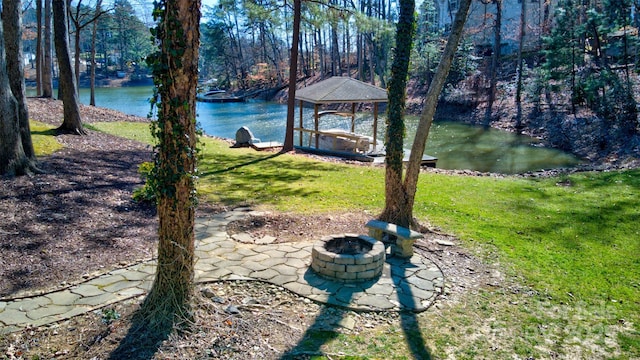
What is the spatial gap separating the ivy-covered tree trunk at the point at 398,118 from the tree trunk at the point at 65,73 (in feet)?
29.7

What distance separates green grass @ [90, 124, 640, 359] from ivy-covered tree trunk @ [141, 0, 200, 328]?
1.41 m

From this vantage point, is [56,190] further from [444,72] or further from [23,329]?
[444,72]

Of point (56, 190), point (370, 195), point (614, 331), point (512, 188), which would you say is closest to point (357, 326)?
point (614, 331)

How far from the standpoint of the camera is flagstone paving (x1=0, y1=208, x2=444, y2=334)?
4188 mm

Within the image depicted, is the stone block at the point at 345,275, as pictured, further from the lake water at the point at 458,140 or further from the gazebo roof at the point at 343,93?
the gazebo roof at the point at 343,93

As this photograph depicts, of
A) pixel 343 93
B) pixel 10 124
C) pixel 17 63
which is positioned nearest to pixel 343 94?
pixel 343 93

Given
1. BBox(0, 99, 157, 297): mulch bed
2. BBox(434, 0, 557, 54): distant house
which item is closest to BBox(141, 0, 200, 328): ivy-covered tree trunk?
BBox(0, 99, 157, 297): mulch bed

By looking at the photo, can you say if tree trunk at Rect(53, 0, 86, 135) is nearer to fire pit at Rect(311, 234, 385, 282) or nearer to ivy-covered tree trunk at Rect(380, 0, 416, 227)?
ivy-covered tree trunk at Rect(380, 0, 416, 227)

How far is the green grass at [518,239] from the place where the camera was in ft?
13.7

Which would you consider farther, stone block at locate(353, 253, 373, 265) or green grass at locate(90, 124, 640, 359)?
stone block at locate(353, 253, 373, 265)

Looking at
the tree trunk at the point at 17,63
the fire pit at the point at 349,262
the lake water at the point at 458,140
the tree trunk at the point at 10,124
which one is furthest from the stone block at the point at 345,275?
the tree trunk at the point at 17,63

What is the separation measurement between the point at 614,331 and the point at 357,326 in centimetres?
250

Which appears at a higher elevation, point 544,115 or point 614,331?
point 544,115

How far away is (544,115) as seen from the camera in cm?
2250
